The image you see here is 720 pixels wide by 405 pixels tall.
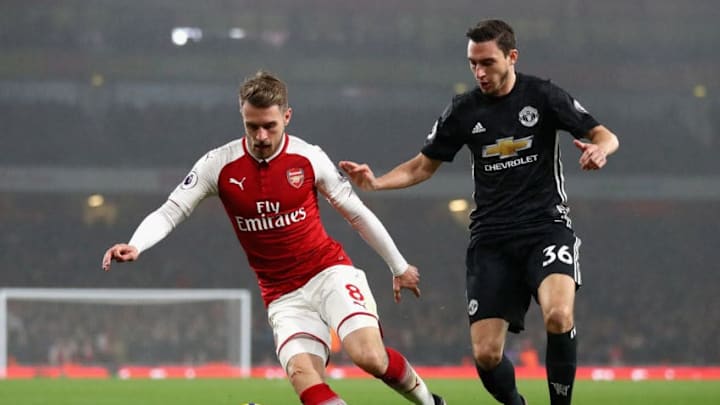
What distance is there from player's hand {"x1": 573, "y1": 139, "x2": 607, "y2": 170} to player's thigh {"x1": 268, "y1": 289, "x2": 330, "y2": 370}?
134 centimetres

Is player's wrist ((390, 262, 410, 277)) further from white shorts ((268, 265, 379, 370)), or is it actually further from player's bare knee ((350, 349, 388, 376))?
player's bare knee ((350, 349, 388, 376))

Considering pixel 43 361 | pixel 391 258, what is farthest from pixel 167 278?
pixel 391 258

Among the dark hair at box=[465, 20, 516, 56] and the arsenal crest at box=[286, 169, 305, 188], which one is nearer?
the arsenal crest at box=[286, 169, 305, 188]

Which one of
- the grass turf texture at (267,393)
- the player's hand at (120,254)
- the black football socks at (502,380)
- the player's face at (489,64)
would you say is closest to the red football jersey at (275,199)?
the player's hand at (120,254)

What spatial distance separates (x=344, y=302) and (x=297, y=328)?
0.77ft

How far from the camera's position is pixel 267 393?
924 centimetres

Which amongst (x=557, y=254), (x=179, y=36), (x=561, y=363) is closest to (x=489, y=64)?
(x=557, y=254)

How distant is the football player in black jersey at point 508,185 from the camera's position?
5.46m

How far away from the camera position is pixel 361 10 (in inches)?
1065

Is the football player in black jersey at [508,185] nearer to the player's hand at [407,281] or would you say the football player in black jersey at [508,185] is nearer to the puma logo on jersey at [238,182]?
the player's hand at [407,281]

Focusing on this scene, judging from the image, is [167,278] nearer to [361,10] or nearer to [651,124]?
[361,10]

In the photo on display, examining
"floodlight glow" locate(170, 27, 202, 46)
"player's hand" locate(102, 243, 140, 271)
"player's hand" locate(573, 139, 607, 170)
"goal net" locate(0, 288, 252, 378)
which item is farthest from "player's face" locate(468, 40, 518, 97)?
"floodlight glow" locate(170, 27, 202, 46)

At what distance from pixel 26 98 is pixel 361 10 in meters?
7.67

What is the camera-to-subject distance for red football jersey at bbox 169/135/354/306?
207 inches
